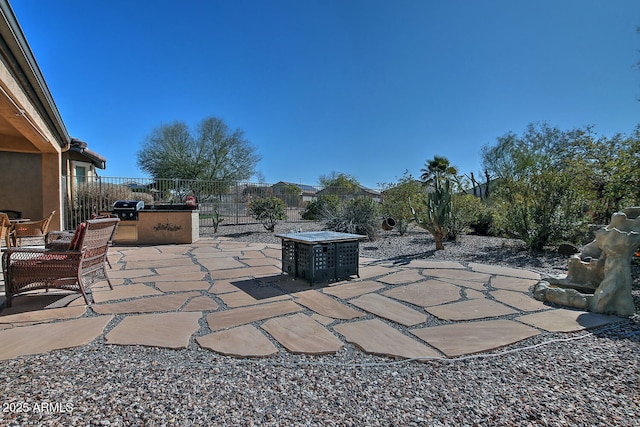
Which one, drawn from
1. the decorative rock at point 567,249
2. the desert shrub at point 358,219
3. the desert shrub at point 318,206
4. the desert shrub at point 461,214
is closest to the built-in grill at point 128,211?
the desert shrub at point 358,219

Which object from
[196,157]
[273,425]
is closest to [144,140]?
[196,157]

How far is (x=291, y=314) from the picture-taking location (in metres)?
3.11

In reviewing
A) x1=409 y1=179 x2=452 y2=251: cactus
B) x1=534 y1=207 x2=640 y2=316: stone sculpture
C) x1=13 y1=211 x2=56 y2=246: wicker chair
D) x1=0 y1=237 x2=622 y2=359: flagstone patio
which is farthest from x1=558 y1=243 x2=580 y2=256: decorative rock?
x1=13 y1=211 x2=56 y2=246: wicker chair

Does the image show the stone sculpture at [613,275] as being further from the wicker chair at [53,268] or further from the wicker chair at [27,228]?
the wicker chair at [27,228]

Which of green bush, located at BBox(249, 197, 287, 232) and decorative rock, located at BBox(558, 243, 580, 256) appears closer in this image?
decorative rock, located at BBox(558, 243, 580, 256)

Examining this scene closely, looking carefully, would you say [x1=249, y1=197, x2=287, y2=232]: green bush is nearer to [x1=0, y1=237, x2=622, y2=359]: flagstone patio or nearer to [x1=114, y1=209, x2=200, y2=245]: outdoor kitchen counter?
[x1=114, y1=209, x2=200, y2=245]: outdoor kitchen counter

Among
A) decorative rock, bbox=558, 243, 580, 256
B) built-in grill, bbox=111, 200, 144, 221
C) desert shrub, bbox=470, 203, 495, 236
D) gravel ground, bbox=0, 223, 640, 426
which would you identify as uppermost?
built-in grill, bbox=111, 200, 144, 221

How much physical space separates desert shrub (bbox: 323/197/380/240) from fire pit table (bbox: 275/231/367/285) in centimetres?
450

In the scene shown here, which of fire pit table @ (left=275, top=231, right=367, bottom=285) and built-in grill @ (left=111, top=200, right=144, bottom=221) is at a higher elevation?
built-in grill @ (left=111, top=200, right=144, bottom=221)

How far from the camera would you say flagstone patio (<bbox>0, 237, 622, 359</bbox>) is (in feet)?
8.02

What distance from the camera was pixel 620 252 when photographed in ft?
10.4

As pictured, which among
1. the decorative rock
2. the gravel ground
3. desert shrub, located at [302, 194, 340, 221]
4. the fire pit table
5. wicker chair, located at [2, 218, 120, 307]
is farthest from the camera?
desert shrub, located at [302, 194, 340, 221]

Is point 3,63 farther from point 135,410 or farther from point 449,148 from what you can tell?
A: point 449,148

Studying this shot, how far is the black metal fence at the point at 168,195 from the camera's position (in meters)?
10.0
